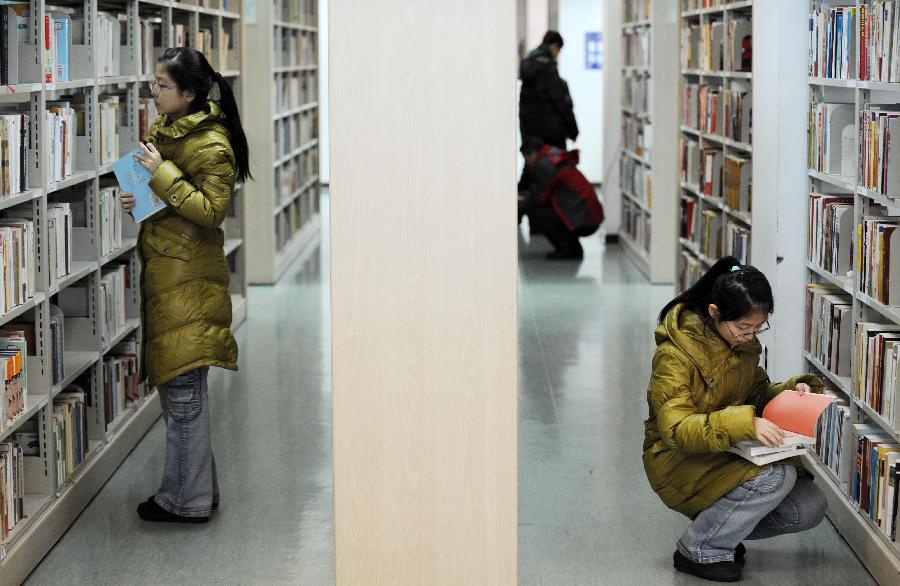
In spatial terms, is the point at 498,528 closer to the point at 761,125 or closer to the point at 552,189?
the point at 761,125

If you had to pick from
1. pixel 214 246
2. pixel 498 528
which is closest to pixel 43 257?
pixel 214 246

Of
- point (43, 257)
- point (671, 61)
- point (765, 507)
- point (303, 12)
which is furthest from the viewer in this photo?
point (303, 12)

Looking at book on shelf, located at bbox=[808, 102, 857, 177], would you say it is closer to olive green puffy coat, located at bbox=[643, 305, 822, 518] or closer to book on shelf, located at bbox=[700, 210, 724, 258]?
olive green puffy coat, located at bbox=[643, 305, 822, 518]

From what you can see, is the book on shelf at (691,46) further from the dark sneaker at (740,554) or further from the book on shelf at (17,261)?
the book on shelf at (17,261)

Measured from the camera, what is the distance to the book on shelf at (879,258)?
151 inches

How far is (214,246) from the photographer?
4.32m

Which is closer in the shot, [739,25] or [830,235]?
[830,235]

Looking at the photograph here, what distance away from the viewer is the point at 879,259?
3.93 meters

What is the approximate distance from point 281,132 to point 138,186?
19.6ft

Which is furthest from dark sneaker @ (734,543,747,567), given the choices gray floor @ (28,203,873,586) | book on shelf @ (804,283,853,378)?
book on shelf @ (804,283,853,378)

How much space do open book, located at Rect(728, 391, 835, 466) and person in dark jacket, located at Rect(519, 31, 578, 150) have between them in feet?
26.5

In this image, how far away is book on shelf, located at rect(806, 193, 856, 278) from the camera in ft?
A: 14.3

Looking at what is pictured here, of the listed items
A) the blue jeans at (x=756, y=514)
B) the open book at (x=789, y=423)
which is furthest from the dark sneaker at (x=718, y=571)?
the open book at (x=789, y=423)

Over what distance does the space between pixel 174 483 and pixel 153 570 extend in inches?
19.3
